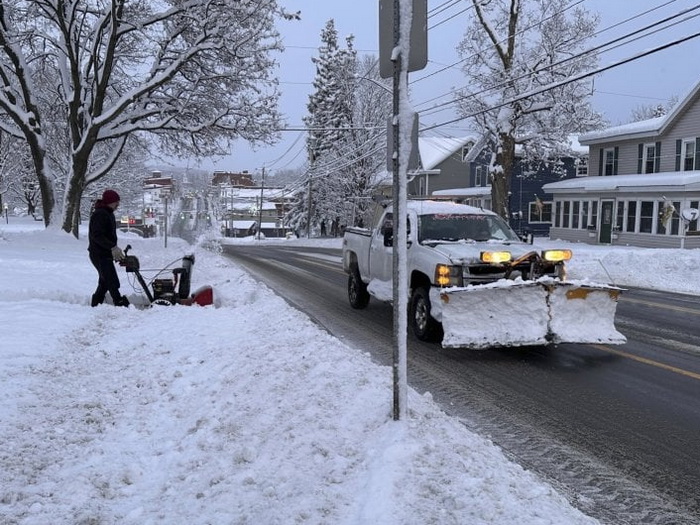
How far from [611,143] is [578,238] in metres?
5.57

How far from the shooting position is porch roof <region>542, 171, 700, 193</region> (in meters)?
26.5

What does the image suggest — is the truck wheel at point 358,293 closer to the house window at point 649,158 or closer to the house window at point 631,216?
the house window at point 631,216

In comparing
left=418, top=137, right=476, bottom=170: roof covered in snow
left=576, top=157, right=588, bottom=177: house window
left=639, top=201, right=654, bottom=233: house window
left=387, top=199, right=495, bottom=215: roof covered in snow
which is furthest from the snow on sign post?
left=418, top=137, right=476, bottom=170: roof covered in snow

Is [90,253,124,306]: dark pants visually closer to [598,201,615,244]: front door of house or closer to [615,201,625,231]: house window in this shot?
[615,201,625,231]: house window

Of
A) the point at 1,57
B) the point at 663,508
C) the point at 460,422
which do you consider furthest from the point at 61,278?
the point at 1,57

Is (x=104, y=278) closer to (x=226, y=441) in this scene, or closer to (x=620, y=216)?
(x=226, y=441)

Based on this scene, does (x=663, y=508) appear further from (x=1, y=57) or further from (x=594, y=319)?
(x=1, y=57)

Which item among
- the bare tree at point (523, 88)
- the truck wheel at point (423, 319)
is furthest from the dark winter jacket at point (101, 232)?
the bare tree at point (523, 88)

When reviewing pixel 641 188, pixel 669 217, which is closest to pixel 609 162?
pixel 641 188

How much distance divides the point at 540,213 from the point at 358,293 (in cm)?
3548

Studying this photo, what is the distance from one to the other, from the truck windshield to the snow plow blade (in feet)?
5.91

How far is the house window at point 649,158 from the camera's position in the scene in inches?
1227

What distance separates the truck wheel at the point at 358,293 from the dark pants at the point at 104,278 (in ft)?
13.2

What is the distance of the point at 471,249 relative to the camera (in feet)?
24.9
